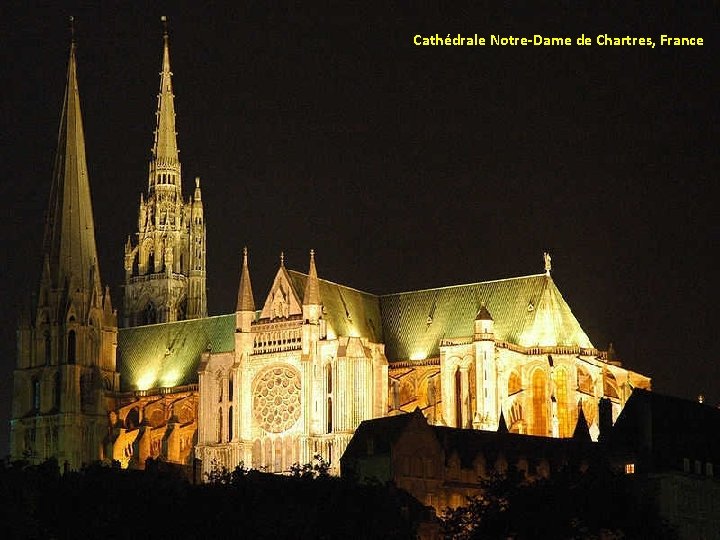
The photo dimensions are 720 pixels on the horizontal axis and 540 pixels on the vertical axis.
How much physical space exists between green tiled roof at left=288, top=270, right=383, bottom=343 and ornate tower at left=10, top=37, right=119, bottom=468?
21475mm

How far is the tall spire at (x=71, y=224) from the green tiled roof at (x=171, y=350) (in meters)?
6.72

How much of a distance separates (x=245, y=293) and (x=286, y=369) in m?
6.77

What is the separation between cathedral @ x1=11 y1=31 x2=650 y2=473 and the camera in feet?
564

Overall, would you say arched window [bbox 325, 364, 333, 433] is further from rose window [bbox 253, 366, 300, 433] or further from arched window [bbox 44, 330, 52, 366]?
arched window [bbox 44, 330, 52, 366]

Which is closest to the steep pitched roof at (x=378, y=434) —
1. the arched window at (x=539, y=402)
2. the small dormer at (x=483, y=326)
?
the small dormer at (x=483, y=326)

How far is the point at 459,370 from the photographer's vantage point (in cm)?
17275

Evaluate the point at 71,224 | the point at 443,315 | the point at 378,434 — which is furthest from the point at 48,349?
the point at 378,434

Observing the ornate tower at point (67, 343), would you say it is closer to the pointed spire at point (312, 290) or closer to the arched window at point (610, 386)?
the pointed spire at point (312, 290)

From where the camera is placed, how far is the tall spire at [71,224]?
194 metres

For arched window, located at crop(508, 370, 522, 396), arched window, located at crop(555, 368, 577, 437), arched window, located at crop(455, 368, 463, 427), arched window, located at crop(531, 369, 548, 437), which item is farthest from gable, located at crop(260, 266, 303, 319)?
arched window, located at crop(555, 368, 577, 437)

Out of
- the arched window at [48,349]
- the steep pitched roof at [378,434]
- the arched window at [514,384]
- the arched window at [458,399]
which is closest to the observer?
the steep pitched roof at [378,434]

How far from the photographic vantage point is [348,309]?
591 ft

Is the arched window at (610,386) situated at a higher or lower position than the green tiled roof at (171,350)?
lower

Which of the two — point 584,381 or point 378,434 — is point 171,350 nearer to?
point 584,381
